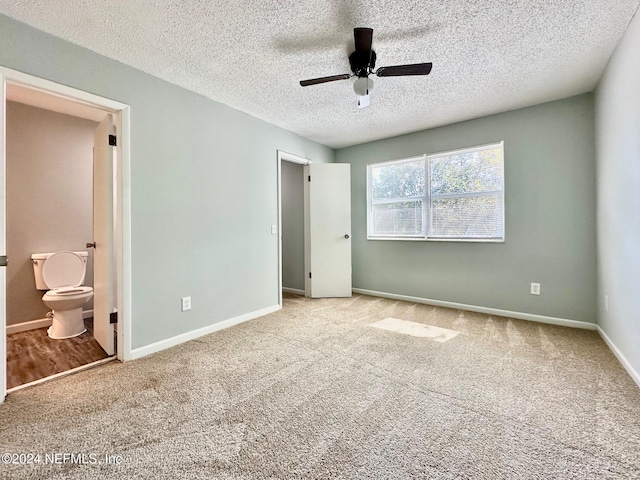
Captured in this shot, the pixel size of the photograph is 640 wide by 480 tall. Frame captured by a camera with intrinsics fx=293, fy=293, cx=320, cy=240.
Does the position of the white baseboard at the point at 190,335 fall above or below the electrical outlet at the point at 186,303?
below

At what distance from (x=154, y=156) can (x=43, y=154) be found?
186cm

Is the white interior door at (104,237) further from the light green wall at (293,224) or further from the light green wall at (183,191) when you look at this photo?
the light green wall at (293,224)

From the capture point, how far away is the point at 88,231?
3641 mm

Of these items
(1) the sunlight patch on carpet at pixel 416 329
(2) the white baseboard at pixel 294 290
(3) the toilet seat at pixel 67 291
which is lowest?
(1) the sunlight patch on carpet at pixel 416 329

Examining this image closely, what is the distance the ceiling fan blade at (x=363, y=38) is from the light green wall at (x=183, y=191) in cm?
174

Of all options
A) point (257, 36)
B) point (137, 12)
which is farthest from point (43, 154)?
point (257, 36)

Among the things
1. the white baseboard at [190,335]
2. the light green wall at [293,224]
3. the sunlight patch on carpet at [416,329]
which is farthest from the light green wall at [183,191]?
the sunlight patch on carpet at [416,329]

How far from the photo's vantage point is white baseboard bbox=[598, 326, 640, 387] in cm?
193

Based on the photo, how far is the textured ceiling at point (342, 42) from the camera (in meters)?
1.78

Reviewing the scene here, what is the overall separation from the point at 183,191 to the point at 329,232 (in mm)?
2302

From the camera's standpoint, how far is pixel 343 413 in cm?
163

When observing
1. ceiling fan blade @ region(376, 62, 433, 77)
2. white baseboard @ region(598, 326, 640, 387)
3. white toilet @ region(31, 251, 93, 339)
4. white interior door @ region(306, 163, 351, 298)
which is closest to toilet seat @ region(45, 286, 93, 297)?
white toilet @ region(31, 251, 93, 339)

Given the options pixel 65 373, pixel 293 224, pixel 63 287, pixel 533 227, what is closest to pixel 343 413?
pixel 65 373

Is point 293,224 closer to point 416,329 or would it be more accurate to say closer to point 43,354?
point 416,329
